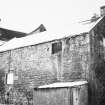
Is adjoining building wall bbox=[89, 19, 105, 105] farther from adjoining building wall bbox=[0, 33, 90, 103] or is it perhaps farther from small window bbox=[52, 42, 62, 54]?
small window bbox=[52, 42, 62, 54]

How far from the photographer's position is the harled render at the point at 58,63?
16.0 m

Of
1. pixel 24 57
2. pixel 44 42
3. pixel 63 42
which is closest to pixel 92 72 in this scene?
pixel 63 42

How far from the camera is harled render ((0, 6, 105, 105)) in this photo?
1595cm

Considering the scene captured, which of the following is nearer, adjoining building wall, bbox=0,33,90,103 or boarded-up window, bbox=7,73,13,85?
adjoining building wall, bbox=0,33,90,103

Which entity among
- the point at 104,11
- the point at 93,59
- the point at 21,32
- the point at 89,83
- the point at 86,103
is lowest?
the point at 86,103

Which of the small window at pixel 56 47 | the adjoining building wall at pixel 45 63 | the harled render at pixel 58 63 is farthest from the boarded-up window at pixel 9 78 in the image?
the small window at pixel 56 47

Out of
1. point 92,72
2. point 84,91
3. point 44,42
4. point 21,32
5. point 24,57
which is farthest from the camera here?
point 21,32

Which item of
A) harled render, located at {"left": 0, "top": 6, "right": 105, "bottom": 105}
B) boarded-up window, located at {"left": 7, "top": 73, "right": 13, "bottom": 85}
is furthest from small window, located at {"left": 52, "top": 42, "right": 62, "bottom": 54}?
boarded-up window, located at {"left": 7, "top": 73, "right": 13, "bottom": 85}

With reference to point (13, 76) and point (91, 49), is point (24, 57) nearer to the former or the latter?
point (13, 76)

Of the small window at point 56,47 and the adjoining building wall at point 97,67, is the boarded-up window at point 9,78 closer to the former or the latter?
the small window at point 56,47

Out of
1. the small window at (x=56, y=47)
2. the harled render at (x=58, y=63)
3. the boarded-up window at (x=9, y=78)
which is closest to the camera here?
the harled render at (x=58, y=63)

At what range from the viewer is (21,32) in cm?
4312

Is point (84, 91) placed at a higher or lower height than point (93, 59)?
lower

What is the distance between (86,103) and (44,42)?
6.68 meters
